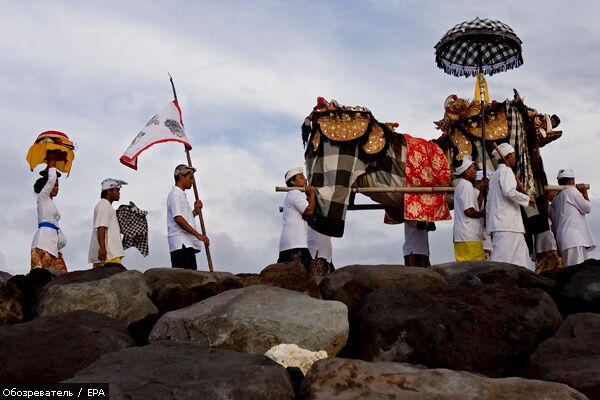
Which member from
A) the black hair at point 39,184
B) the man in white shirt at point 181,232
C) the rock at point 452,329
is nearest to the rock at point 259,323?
the rock at point 452,329

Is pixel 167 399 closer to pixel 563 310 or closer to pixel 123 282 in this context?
pixel 123 282

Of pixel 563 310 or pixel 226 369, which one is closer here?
pixel 226 369

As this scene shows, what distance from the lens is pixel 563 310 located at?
7.39 metres

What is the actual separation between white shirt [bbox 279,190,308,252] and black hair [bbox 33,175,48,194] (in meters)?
2.79

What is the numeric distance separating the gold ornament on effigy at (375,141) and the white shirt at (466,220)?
4.46 feet

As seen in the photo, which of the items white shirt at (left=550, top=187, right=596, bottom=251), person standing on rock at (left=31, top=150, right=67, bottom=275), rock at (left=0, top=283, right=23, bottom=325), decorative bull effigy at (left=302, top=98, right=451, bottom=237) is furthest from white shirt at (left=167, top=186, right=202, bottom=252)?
white shirt at (left=550, top=187, right=596, bottom=251)

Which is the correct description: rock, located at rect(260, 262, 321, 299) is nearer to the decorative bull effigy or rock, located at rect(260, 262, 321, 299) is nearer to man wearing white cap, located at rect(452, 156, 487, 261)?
man wearing white cap, located at rect(452, 156, 487, 261)

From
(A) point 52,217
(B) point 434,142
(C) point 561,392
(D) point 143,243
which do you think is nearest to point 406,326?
(C) point 561,392

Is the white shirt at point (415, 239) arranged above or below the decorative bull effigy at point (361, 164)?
below

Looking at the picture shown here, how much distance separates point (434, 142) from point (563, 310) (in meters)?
4.83

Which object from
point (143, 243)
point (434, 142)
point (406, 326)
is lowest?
point (406, 326)

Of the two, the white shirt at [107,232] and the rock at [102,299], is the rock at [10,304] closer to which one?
the rock at [102,299]

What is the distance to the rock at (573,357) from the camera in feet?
18.1

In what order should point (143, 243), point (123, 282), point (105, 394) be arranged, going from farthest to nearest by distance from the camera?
1. point (143, 243)
2. point (123, 282)
3. point (105, 394)
